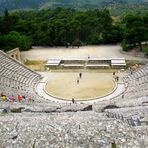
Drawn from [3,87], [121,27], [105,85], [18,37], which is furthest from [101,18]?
[3,87]

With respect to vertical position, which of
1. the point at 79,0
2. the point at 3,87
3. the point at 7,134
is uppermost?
the point at 7,134

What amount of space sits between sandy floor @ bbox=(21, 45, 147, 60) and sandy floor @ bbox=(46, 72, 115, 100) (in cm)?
812

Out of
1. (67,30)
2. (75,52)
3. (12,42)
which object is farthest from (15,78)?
(67,30)

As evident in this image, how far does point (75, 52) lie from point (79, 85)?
14.9m

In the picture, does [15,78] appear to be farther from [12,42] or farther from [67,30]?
[67,30]

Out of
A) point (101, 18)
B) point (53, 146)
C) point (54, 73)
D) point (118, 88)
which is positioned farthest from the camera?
point (101, 18)

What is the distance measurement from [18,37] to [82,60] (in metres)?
10.6

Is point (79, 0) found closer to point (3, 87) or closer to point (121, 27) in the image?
point (121, 27)

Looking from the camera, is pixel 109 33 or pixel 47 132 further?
pixel 109 33

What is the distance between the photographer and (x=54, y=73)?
121 ft

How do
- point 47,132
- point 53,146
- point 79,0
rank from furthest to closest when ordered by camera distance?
point 79,0, point 47,132, point 53,146

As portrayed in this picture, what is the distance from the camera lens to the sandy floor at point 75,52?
43.6 m

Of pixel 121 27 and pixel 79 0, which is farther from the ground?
pixel 121 27

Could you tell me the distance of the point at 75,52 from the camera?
45969 millimetres
